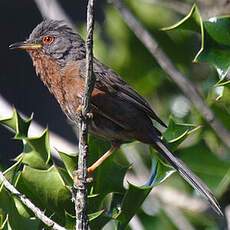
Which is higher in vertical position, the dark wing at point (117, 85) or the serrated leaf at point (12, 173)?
the serrated leaf at point (12, 173)

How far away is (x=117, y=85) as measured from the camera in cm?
564

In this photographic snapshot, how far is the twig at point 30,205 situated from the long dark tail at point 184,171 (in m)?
1.34

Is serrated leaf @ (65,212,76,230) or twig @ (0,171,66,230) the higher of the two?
twig @ (0,171,66,230)

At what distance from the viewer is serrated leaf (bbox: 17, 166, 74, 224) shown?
447cm

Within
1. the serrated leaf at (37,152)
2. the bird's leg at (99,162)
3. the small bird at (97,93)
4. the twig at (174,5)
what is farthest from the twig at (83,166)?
the twig at (174,5)

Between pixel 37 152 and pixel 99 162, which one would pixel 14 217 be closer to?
pixel 37 152

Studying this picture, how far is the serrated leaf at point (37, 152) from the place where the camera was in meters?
4.68

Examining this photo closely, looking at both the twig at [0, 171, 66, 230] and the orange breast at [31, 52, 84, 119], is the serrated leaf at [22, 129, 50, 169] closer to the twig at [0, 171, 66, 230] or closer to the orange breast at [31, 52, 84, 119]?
the twig at [0, 171, 66, 230]

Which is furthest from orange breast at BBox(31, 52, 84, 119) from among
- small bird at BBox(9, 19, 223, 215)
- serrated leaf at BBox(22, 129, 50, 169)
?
serrated leaf at BBox(22, 129, 50, 169)

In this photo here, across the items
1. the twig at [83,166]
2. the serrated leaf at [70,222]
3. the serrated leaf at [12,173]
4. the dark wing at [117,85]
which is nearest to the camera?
the twig at [83,166]

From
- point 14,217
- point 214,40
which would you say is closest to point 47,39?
point 214,40

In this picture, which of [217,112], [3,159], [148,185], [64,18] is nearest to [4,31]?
[3,159]

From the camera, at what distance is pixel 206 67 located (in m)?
6.46

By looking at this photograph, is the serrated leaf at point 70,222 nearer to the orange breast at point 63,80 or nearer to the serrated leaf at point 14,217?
the serrated leaf at point 14,217
